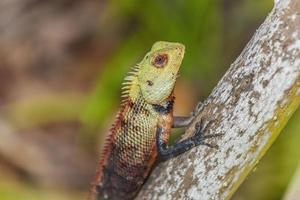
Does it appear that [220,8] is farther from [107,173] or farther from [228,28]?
[107,173]

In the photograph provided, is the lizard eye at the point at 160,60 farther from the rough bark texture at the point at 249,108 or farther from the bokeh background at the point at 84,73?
the bokeh background at the point at 84,73

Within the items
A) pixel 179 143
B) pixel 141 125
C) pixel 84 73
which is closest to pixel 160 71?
pixel 141 125

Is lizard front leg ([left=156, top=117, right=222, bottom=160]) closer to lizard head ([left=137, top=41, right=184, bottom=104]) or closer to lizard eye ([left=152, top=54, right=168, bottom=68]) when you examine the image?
lizard head ([left=137, top=41, right=184, bottom=104])

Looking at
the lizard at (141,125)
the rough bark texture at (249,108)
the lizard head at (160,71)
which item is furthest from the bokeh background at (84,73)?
the rough bark texture at (249,108)

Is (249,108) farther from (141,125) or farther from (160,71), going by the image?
(141,125)

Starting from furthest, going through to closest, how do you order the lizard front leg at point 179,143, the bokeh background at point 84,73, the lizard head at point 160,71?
the bokeh background at point 84,73, the lizard head at point 160,71, the lizard front leg at point 179,143

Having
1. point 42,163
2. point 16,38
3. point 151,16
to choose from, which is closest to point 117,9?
point 151,16

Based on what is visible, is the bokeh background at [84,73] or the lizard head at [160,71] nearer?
the lizard head at [160,71]

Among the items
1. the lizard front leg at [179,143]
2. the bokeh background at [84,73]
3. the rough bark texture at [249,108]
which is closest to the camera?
the rough bark texture at [249,108]
